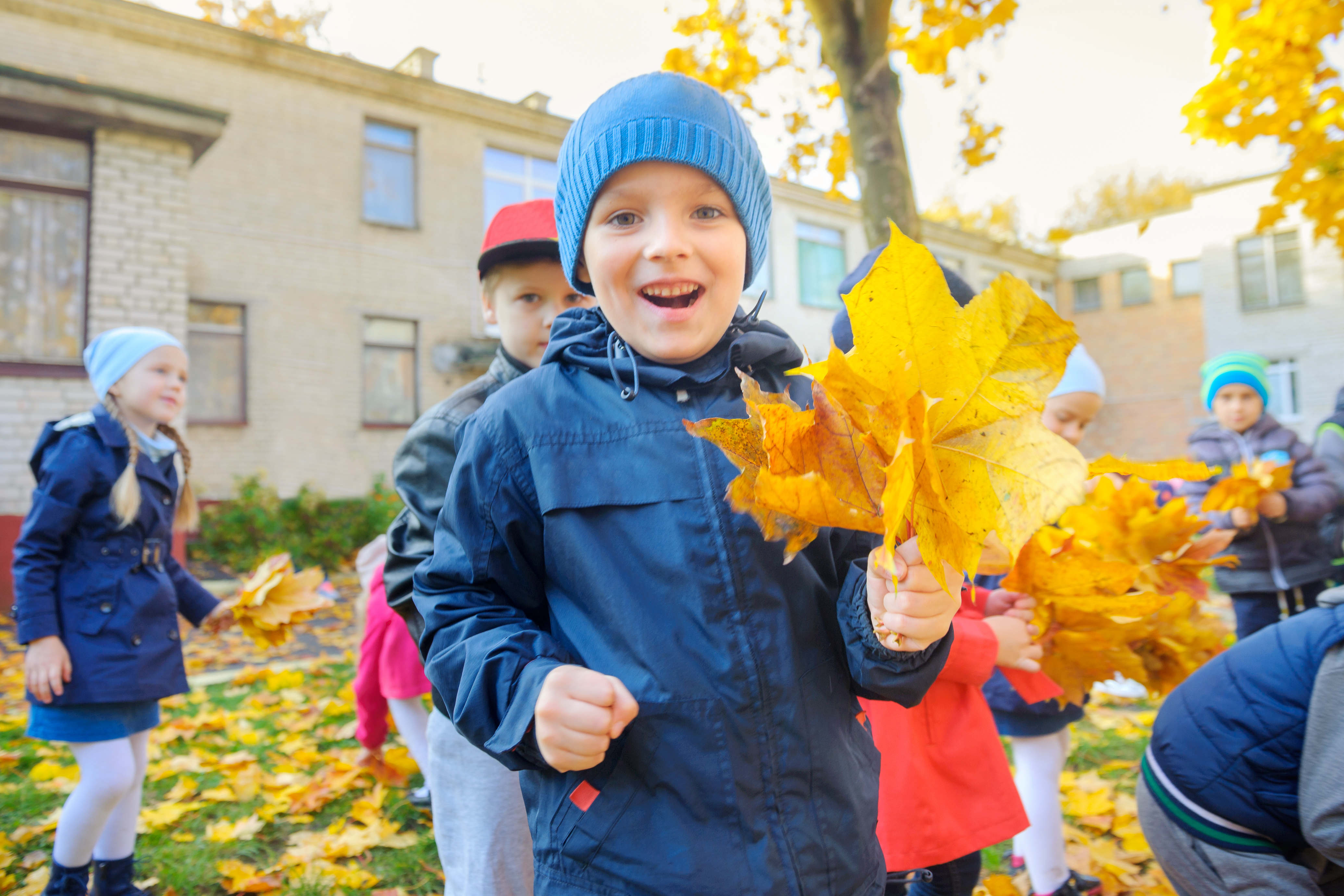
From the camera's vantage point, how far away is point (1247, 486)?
3479 millimetres

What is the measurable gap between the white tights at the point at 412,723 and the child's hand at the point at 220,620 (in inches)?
25.8

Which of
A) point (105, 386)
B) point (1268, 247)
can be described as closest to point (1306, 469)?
point (105, 386)

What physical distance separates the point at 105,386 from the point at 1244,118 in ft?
20.6

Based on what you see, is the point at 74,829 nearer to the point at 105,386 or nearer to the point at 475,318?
the point at 105,386

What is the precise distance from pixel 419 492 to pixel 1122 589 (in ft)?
4.89

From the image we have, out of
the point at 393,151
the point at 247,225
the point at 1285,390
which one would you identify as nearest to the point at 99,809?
the point at 247,225

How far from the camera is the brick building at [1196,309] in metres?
20.8

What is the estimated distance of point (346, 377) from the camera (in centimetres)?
1256

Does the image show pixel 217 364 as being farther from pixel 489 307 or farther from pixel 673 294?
pixel 673 294

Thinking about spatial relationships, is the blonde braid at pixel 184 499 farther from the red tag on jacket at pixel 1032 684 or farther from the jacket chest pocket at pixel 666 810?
the red tag on jacket at pixel 1032 684

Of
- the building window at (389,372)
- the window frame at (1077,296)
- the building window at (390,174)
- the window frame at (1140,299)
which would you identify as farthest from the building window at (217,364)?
the window frame at (1140,299)

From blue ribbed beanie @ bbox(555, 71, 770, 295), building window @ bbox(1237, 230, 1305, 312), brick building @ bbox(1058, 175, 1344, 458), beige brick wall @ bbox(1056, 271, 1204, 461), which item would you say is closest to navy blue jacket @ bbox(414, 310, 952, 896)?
blue ribbed beanie @ bbox(555, 71, 770, 295)

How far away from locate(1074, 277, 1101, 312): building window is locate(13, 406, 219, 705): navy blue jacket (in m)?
29.7

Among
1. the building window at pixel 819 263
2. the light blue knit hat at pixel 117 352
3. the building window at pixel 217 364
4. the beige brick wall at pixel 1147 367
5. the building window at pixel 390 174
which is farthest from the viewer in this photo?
the beige brick wall at pixel 1147 367
